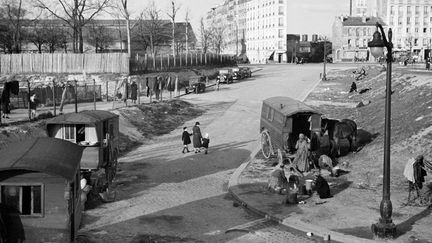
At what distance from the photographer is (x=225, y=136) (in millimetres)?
31969

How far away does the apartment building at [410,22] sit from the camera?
418ft

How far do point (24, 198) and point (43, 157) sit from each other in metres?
0.90

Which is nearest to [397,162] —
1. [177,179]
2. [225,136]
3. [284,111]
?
[284,111]

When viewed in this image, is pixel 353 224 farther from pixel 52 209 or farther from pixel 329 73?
pixel 329 73

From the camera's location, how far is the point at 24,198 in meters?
11.4

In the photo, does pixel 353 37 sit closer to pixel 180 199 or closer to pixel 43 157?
pixel 180 199

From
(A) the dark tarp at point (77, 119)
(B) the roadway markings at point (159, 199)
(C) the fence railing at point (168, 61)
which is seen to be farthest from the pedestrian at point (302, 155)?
(C) the fence railing at point (168, 61)

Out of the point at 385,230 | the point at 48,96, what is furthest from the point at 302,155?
the point at 48,96

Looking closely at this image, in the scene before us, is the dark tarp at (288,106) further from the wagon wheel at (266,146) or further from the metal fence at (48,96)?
the metal fence at (48,96)

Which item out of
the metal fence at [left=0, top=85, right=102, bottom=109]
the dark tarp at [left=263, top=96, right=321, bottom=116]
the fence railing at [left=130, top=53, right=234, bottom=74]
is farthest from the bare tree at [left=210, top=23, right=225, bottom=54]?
the dark tarp at [left=263, top=96, right=321, bottom=116]

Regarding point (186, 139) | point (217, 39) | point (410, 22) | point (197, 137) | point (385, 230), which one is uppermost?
point (410, 22)

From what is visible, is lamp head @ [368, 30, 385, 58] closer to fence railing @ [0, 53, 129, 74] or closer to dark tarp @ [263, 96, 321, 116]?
dark tarp @ [263, 96, 321, 116]

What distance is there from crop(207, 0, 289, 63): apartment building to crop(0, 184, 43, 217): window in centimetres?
12915

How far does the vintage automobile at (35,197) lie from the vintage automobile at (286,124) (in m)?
12.9
